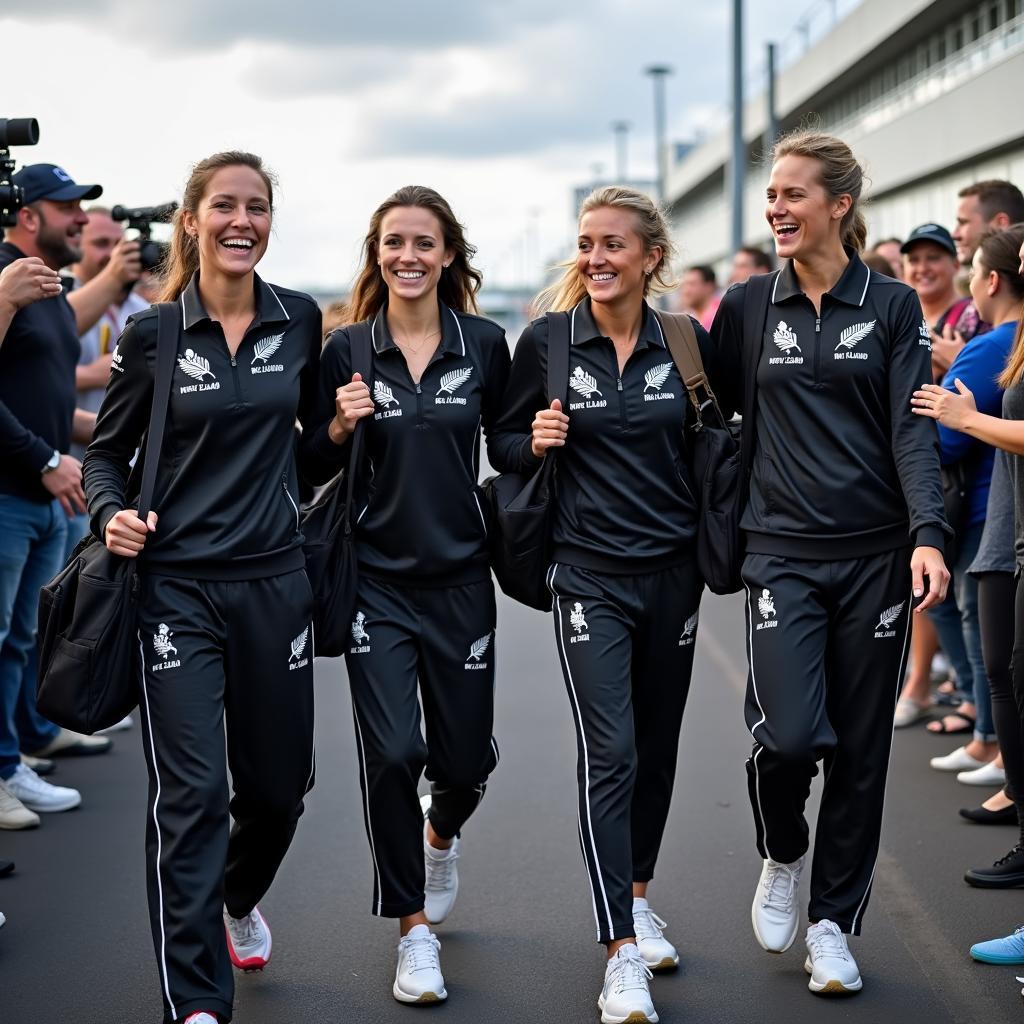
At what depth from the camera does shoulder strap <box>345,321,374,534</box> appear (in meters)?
4.74

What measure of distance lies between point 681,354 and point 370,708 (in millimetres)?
1471

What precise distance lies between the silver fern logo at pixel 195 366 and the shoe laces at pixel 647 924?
2.11 metres

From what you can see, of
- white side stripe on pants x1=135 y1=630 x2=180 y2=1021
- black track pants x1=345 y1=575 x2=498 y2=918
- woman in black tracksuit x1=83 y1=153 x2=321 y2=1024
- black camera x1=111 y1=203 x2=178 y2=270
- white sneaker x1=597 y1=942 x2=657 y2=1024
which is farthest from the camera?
black camera x1=111 y1=203 x2=178 y2=270

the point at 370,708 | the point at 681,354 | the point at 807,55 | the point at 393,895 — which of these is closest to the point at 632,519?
the point at 681,354

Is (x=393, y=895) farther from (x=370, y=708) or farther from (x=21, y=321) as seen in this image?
(x=21, y=321)

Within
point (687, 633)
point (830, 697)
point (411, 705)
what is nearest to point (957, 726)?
point (830, 697)

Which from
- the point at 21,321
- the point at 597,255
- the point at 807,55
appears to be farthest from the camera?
the point at 807,55

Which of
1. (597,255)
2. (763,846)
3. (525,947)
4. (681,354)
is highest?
(597,255)

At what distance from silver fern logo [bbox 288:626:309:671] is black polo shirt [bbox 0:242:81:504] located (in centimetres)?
248

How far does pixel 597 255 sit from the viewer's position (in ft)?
16.1

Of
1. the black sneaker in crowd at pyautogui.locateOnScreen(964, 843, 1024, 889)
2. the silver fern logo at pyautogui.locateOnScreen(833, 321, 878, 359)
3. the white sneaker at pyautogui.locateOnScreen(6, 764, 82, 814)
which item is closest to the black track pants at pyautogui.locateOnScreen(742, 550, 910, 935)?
the silver fern logo at pyautogui.locateOnScreen(833, 321, 878, 359)

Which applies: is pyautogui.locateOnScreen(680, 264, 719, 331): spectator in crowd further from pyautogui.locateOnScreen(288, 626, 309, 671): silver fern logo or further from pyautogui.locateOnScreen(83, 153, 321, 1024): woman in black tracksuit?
pyautogui.locateOnScreen(288, 626, 309, 671): silver fern logo

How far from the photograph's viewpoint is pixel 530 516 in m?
4.79

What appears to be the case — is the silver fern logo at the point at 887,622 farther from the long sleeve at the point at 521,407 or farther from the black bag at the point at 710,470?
the long sleeve at the point at 521,407
